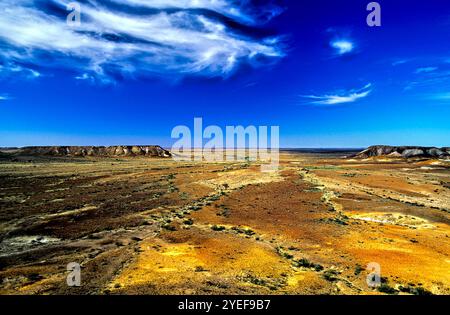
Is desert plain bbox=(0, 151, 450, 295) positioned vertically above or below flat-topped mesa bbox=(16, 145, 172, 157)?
below

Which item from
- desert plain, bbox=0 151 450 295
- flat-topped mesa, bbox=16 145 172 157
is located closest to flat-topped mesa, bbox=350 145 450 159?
desert plain, bbox=0 151 450 295

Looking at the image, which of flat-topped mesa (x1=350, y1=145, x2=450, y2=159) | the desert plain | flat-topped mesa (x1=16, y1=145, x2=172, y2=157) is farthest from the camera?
flat-topped mesa (x1=16, y1=145, x2=172, y2=157)

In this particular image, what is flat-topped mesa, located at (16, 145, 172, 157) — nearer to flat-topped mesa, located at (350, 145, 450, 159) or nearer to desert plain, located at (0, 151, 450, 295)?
flat-topped mesa, located at (350, 145, 450, 159)

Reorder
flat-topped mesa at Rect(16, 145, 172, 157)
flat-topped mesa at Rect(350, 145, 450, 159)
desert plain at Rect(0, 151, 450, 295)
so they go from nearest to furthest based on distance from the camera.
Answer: desert plain at Rect(0, 151, 450, 295) < flat-topped mesa at Rect(350, 145, 450, 159) < flat-topped mesa at Rect(16, 145, 172, 157)

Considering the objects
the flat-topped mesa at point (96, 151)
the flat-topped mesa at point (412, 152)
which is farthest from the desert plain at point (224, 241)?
the flat-topped mesa at point (96, 151)

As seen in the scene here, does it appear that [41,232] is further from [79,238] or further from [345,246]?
[345,246]

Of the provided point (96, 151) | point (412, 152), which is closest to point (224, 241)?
point (412, 152)
